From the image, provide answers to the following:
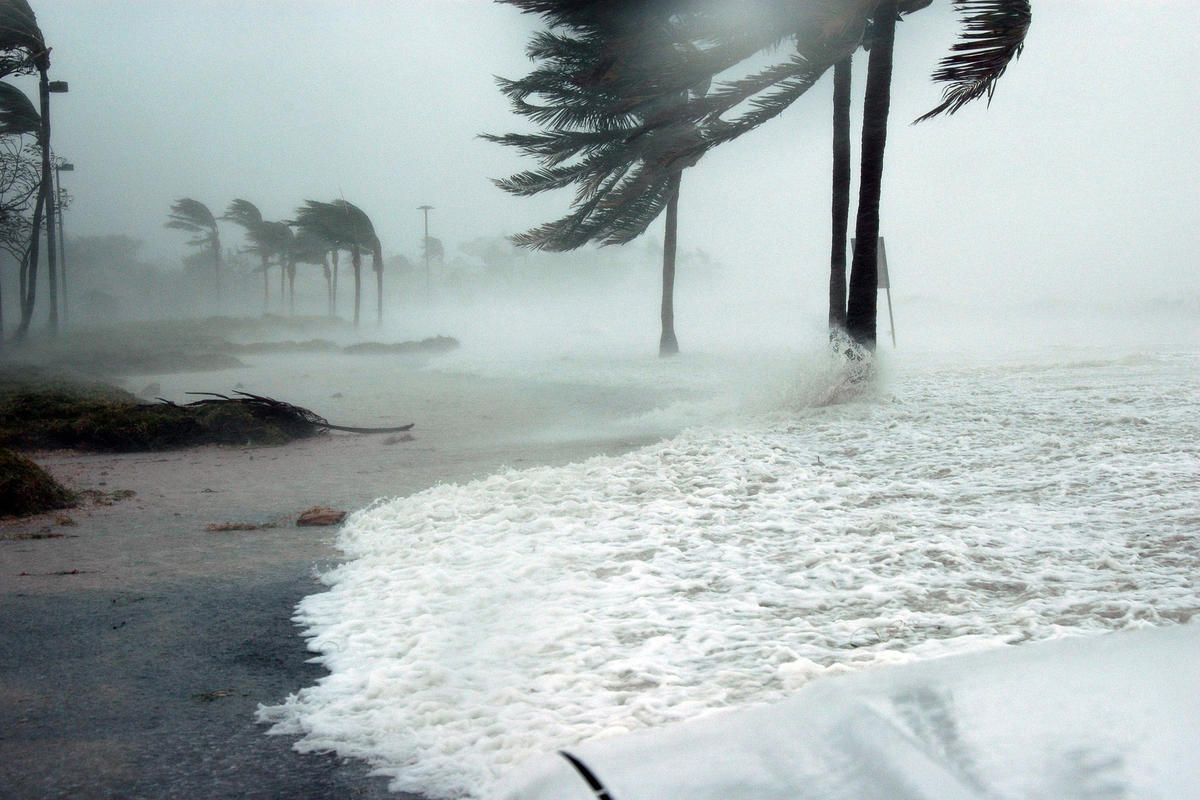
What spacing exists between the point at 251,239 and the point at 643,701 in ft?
167

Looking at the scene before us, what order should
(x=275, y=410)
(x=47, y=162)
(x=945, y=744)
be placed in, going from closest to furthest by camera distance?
(x=945, y=744), (x=275, y=410), (x=47, y=162)

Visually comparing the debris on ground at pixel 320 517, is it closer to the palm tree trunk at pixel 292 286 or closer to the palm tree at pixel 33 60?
the palm tree at pixel 33 60

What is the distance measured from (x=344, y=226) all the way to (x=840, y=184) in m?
29.1

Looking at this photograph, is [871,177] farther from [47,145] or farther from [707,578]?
[47,145]

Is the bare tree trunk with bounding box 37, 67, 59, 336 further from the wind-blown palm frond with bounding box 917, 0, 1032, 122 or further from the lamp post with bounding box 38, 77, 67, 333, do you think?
the wind-blown palm frond with bounding box 917, 0, 1032, 122

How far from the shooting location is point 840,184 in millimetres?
11062

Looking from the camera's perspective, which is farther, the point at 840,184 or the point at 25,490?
the point at 840,184

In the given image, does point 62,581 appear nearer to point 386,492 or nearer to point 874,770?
point 386,492

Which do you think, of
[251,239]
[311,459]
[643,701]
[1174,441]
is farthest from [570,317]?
[643,701]

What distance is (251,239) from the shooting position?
47.8m

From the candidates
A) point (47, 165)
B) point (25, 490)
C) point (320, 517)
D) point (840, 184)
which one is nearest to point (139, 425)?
point (25, 490)

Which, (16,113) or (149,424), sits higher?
(16,113)

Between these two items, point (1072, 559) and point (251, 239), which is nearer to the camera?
point (1072, 559)

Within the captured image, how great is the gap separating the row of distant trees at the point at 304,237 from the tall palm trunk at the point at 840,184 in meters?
28.2
